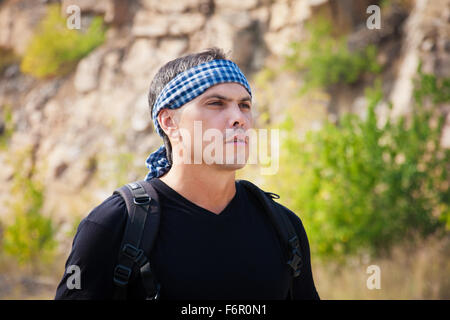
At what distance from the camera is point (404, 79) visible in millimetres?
10461

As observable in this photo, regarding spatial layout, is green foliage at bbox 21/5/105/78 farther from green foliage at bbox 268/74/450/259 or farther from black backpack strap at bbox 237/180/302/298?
black backpack strap at bbox 237/180/302/298

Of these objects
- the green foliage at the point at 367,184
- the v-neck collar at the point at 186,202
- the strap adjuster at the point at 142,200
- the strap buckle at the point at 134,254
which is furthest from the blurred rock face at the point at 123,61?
the strap buckle at the point at 134,254

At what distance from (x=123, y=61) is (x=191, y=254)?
14.5 m

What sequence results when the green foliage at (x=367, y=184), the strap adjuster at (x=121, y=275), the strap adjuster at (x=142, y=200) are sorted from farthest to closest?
the green foliage at (x=367, y=184) < the strap adjuster at (x=142, y=200) < the strap adjuster at (x=121, y=275)

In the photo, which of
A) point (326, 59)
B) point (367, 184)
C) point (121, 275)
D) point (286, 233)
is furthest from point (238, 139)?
point (326, 59)

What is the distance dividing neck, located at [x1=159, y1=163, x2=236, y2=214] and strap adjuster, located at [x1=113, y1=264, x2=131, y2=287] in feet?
1.40

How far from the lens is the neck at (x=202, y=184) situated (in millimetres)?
1885

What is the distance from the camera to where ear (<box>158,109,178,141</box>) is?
1955mm

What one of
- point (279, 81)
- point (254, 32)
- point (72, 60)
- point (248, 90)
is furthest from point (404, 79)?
point (72, 60)

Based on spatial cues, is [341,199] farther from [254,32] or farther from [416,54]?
[254,32]

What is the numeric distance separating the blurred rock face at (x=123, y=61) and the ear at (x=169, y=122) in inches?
354

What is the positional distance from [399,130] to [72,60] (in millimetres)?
13417

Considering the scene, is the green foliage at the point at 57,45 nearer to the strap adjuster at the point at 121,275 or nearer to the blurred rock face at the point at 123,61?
the blurred rock face at the point at 123,61

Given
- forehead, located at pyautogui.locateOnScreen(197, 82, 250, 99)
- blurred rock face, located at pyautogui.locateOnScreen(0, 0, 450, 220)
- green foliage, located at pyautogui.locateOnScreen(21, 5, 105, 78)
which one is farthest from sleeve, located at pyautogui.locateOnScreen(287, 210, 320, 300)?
green foliage, located at pyautogui.locateOnScreen(21, 5, 105, 78)
